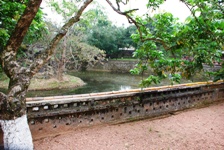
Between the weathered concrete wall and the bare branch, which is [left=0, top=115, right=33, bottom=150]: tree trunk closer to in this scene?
the bare branch

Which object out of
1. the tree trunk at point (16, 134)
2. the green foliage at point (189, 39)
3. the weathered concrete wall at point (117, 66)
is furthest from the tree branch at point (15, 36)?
the weathered concrete wall at point (117, 66)

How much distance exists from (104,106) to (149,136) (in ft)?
3.79

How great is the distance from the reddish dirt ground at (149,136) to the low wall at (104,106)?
0.18 metres

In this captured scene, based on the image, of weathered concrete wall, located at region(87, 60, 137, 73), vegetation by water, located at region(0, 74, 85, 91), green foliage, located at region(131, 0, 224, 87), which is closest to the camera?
green foliage, located at region(131, 0, 224, 87)

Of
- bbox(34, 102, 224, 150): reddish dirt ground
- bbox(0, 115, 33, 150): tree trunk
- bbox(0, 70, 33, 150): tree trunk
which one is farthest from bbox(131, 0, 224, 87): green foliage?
bbox(0, 115, 33, 150): tree trunk

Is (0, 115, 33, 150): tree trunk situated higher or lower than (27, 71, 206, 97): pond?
higher

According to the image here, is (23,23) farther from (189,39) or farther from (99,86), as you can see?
(99,86)

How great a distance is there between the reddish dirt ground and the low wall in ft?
0.59

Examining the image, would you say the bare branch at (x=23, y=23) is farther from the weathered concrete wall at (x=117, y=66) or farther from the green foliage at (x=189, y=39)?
the weathered concrete wall at (x=117, y=66)

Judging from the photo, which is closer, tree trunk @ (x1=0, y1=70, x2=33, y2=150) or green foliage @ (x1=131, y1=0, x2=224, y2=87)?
tree trunk @ (x1=0, y1=70, x2=33, y2=150)

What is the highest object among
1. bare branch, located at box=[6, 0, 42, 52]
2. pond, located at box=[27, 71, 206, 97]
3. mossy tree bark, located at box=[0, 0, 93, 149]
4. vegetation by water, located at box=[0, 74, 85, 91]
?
bare branch, located at box=[6, 0, 42, 52]

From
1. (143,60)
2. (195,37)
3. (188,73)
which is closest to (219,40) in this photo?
(195,37)

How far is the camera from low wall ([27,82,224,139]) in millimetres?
3631

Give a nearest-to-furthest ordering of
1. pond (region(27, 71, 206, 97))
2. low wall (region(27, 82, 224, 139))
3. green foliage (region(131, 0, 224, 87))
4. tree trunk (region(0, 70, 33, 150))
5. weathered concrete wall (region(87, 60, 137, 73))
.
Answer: tree trunk (region(0, 70, 33, 150)) → green foliage (region(131, 0, 224, 87)) → low wall (region(27, 82, 224, 139)) → pond (region(27, 71, 206, 97)) → weathered concrete wall (region(87, 60, 137, 73))
